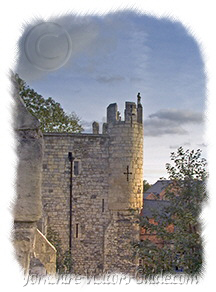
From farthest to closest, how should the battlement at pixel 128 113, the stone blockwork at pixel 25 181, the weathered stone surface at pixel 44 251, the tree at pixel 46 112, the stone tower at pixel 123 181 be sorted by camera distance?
the tree at pixel 46 112
the battlement at pixel 128 113
the stone tower at pixel 123 181
the weathered stone surface at pixel 44 251
the stone blockwork at pixel 25 181

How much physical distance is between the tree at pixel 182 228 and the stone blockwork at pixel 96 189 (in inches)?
274

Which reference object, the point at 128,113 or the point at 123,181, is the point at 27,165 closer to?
the point at 123,181

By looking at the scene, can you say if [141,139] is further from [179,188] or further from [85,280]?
Answer: [85,280]

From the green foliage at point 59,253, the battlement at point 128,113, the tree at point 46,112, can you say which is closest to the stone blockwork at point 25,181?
the green foliage at point 59,253

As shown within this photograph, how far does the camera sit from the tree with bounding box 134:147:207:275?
5.98 metres

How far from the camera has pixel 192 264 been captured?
18.6ft

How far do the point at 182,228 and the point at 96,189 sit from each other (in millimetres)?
8763

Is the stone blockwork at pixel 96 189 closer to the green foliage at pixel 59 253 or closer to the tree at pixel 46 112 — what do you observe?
the green foliage at pixel 59 253

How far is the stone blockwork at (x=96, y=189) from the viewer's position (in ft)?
48.1

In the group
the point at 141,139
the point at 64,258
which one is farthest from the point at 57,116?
the point at 64,258

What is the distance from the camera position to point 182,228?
6.46m

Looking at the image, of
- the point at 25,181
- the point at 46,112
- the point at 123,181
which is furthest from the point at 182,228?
the point at 46,112

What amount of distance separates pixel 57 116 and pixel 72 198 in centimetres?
1224

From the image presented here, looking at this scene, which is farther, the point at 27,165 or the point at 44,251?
the point at 44,251
